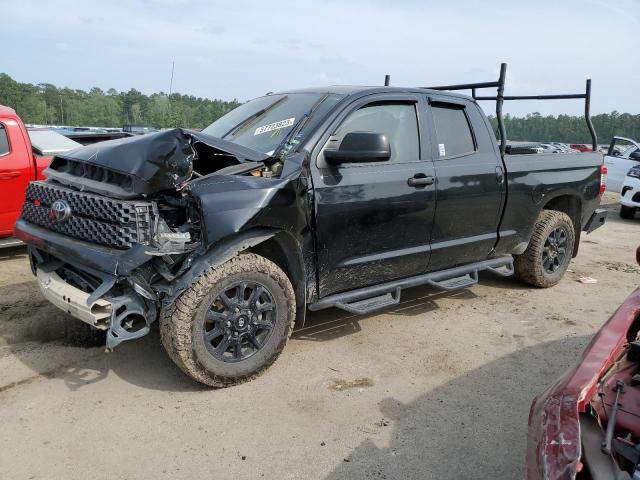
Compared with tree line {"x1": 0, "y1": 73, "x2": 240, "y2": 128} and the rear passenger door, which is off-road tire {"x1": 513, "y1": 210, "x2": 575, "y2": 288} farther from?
tree line {"x1": 0, "y1": 73, "x2": 240, "y2": 128}

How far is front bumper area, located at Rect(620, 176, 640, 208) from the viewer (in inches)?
435

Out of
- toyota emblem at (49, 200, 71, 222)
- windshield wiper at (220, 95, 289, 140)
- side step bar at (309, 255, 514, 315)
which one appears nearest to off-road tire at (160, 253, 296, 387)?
side step bar at (309, 255, 514, 315)

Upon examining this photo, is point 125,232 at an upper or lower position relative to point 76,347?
upper

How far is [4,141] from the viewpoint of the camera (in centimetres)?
612

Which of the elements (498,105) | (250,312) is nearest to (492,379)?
(250,312)

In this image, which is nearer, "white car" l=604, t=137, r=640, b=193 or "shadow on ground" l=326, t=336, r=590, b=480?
"shadow on ground" l=326, t=336, r=590, b=480

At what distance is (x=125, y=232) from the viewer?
3145 millimetres

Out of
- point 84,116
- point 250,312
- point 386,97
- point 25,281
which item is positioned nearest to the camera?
point 250,312

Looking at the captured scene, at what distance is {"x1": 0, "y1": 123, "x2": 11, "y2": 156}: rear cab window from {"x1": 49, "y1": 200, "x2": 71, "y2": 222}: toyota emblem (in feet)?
10.6

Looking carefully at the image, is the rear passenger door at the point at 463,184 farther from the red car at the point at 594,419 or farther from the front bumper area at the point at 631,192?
the front bumper area at the point at 631,192

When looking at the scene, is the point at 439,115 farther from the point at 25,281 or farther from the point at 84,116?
the point at 84,116

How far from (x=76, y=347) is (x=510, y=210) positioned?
3.85 m

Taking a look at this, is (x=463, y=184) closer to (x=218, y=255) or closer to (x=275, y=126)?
(x=275, y=126)

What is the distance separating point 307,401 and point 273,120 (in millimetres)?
2075
